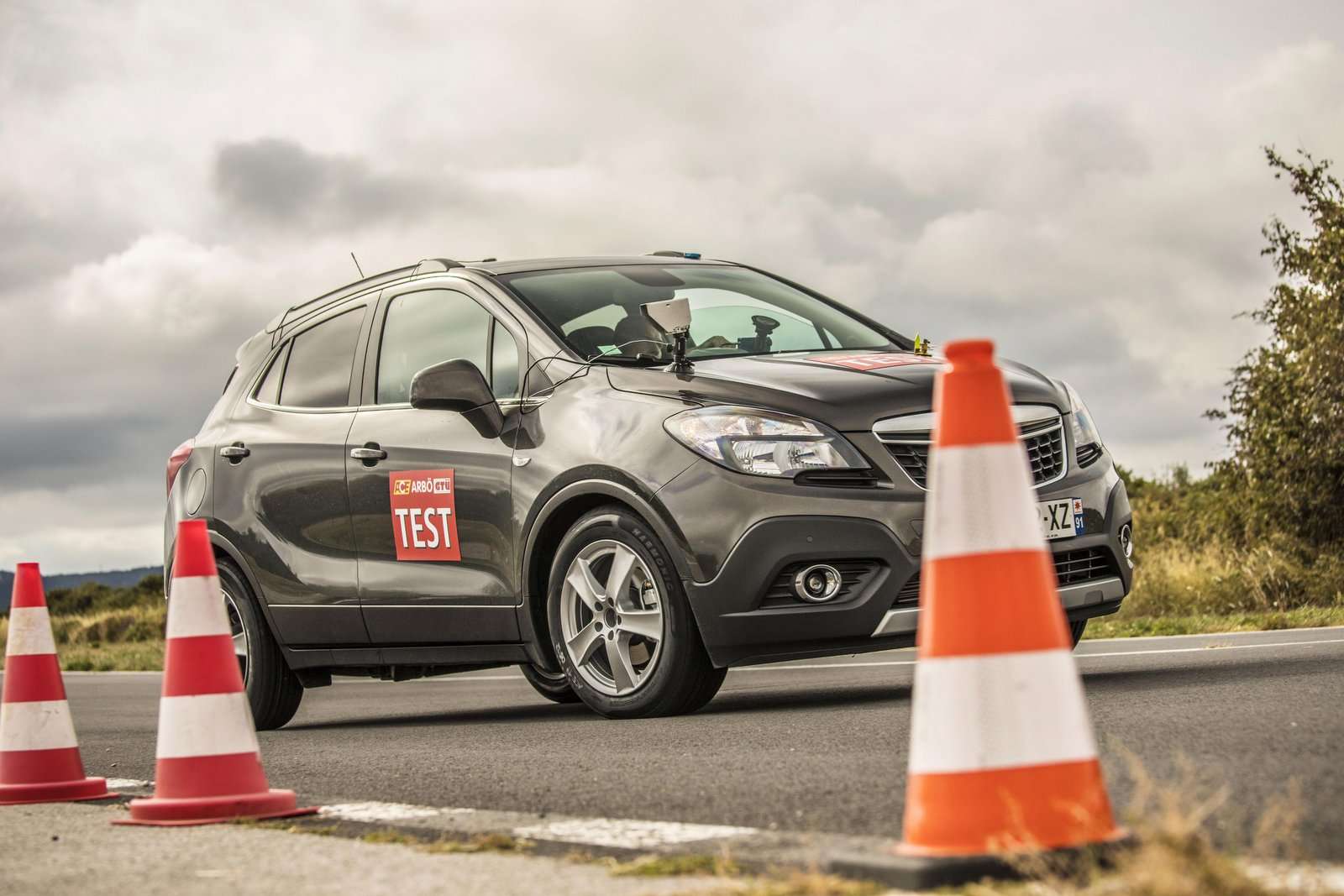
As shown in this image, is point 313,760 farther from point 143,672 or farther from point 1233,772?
point 143,672

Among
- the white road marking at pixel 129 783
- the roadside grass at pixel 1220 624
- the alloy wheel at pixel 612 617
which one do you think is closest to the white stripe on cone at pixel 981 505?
the alloy wheel at pixel 612 617

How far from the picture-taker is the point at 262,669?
8.59 meters

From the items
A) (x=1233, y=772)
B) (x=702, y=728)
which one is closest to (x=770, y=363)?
(x=702, y=728)

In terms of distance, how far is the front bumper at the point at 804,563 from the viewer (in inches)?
252

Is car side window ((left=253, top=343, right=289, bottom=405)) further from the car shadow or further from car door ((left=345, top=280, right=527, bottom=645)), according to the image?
the car shadow

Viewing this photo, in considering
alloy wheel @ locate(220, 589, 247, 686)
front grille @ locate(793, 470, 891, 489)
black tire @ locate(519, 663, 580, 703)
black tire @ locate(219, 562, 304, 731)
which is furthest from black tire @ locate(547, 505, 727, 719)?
alloy wheel @ locate(220, 589, 247, 686)

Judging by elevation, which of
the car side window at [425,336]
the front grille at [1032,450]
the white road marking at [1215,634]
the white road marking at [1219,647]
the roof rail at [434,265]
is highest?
the roof rail at [434,265]

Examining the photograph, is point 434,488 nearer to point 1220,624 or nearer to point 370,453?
point 370,453

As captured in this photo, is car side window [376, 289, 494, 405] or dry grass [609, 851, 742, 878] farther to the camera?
car side window [376, 289, 494, 405]

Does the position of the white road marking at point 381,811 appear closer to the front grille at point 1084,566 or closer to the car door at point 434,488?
the car door at point 434,488

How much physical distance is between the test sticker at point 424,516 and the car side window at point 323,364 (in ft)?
2.60

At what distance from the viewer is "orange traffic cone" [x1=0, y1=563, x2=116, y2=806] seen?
5.82 metres

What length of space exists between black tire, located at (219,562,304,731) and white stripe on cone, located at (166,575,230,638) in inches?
134

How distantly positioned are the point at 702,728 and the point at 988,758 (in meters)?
3.27
